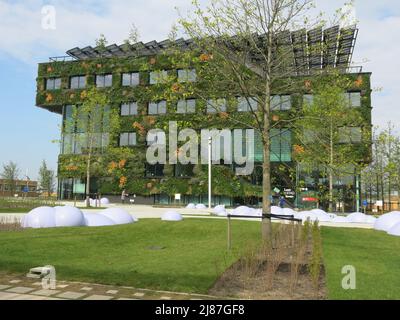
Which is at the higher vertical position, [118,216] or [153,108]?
[153,108]

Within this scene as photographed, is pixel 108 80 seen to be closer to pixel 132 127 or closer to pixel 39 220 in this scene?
pixel 132 127

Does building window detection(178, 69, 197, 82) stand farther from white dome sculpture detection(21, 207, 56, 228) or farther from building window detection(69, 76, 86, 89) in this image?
building window detection(69, 76, 86, 89)

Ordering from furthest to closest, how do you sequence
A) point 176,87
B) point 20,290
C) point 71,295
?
point 176,87 → point 20,290 → point 71,295

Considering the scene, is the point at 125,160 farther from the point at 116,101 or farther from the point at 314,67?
the point at 314,67

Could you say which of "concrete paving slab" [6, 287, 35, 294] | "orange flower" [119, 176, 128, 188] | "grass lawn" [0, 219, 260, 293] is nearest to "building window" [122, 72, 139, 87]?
"orange flower" [119, 176, 128, 188]

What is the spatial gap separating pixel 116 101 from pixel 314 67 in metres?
43.7

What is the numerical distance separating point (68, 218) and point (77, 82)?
142 feet

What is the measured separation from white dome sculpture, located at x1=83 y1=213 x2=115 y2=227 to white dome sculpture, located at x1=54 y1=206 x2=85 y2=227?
37 cm

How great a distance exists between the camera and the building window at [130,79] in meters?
53.8

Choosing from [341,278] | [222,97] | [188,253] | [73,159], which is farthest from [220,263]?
[73,159]

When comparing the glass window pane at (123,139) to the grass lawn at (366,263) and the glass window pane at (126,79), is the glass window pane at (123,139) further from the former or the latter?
the grass lawn at (366,263)

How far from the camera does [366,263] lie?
959cm

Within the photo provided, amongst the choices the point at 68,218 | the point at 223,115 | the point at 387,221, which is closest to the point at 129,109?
the point at 68,218

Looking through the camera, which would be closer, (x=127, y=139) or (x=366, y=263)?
(x=366, y=263)
